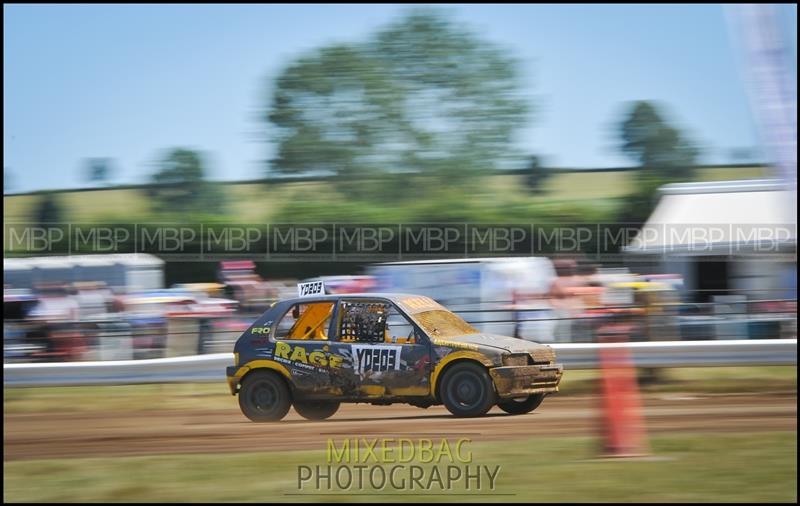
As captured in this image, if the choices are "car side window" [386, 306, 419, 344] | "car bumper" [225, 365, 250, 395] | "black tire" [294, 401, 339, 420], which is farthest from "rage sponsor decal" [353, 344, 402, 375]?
"car bumper" [225, 365, 250, 395]

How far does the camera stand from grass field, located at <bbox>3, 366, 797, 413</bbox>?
10.9 metres

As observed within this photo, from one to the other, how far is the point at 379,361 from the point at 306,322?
2.77 ft

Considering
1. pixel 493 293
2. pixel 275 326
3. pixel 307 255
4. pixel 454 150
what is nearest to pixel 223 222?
pixel 307 255

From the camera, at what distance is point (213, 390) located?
1127cm

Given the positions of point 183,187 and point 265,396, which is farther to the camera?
point 183,187

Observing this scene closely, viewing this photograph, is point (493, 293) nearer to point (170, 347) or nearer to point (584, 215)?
point (170, 347)

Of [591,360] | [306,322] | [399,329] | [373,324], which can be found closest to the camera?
[399,329]

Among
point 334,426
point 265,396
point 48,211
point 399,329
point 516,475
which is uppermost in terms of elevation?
point 48,211

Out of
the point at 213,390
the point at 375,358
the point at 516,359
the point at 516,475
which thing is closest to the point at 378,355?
the point at 375,358

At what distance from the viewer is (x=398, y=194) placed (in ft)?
94.2

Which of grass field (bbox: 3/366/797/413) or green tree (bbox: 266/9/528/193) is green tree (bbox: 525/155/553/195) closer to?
green tree (bbox: 266/9/528/193)

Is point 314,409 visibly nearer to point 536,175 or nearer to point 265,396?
point 265,396

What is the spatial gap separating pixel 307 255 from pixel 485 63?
39.0 ft

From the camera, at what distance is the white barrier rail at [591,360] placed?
10484mm
